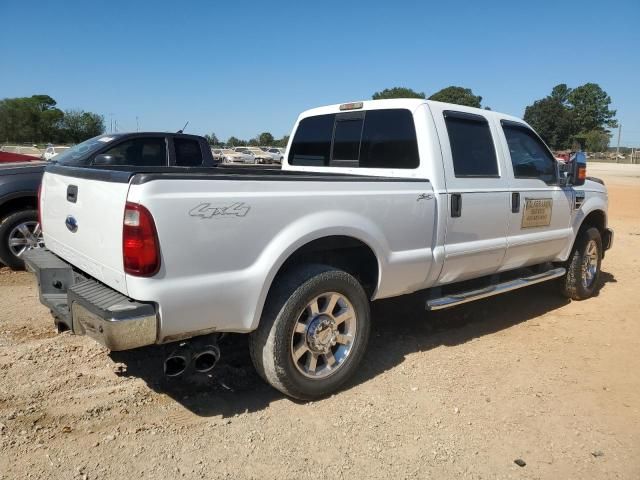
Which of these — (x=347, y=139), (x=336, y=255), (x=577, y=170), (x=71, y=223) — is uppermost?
(x=347, y=139)

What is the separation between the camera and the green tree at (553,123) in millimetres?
83000

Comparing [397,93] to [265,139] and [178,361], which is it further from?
[178,361]

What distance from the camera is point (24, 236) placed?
6312mm

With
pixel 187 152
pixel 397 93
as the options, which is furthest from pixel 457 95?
pixel 187 152

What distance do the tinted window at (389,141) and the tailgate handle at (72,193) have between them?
2.29 metres

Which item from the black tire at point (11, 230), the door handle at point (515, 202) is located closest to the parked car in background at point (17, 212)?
the black tire at point (11, 230)

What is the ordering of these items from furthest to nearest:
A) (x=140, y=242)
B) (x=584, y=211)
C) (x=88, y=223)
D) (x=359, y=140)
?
(x=584, y=211) → (x=359, y=140) → (x=88, y=223) → (x=140, y=242)

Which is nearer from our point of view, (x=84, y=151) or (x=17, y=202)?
(x=17, y=202)

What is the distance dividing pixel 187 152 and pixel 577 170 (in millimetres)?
5142

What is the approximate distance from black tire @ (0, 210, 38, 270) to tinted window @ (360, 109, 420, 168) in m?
4.22

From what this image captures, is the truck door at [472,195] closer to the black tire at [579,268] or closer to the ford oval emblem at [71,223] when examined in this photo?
the black tire at [579,268]

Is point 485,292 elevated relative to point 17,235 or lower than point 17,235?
lower

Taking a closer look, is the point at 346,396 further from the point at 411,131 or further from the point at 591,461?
the point at 411,131

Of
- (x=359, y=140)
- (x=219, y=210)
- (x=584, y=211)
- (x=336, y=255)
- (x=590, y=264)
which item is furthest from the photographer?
(x=590, y=264)
